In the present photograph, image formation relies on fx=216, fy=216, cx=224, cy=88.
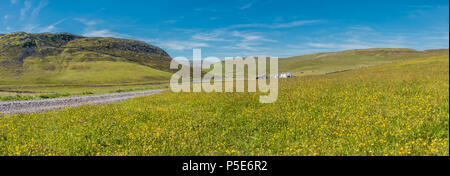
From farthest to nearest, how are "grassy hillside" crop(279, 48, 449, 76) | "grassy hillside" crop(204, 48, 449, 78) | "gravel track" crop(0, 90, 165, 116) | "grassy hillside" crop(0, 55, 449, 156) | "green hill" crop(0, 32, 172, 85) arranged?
"grassy hillside" crop(279, 48, 449, 76)
"grassy hillside" crop(204, 48, 449, 78)
"green hill" crop(0, 32, 172, 85)
"gravel track" crop(0, 90, 165, 116)
"grassy hillside" crop(0, 55, 449, 156)

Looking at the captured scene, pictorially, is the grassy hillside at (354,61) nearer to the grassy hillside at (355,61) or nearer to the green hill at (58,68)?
the grassy hillside at (355,61)

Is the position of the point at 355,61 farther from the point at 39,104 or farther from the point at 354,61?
the point at 39,104

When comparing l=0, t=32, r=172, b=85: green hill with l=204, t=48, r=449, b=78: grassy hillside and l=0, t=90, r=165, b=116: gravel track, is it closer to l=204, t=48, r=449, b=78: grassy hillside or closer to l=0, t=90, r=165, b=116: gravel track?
l=204, t=48, r=449, b=78: grassy hillside

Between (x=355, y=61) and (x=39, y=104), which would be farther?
(x=355, y=61)

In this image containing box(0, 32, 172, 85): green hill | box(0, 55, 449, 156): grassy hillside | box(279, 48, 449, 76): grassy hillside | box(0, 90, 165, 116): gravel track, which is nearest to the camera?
box(0, 55, 449, 156): grassy hillside

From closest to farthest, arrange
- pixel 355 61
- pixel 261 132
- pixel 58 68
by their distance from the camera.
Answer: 1. pixel 261 132
2. pixel 58 68
3. pixel 355 61

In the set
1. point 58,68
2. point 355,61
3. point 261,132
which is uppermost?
point 355,61

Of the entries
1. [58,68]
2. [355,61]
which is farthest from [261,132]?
[355,61]

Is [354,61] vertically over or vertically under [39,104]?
over

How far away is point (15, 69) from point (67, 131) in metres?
149

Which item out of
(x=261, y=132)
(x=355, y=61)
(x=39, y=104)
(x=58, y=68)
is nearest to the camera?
(x=261, y=132)

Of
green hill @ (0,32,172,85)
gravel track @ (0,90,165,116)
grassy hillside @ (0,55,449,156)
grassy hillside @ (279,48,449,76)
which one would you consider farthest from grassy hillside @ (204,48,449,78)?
grassy hillside @ (0,55,449,156)

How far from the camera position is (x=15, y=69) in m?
113
